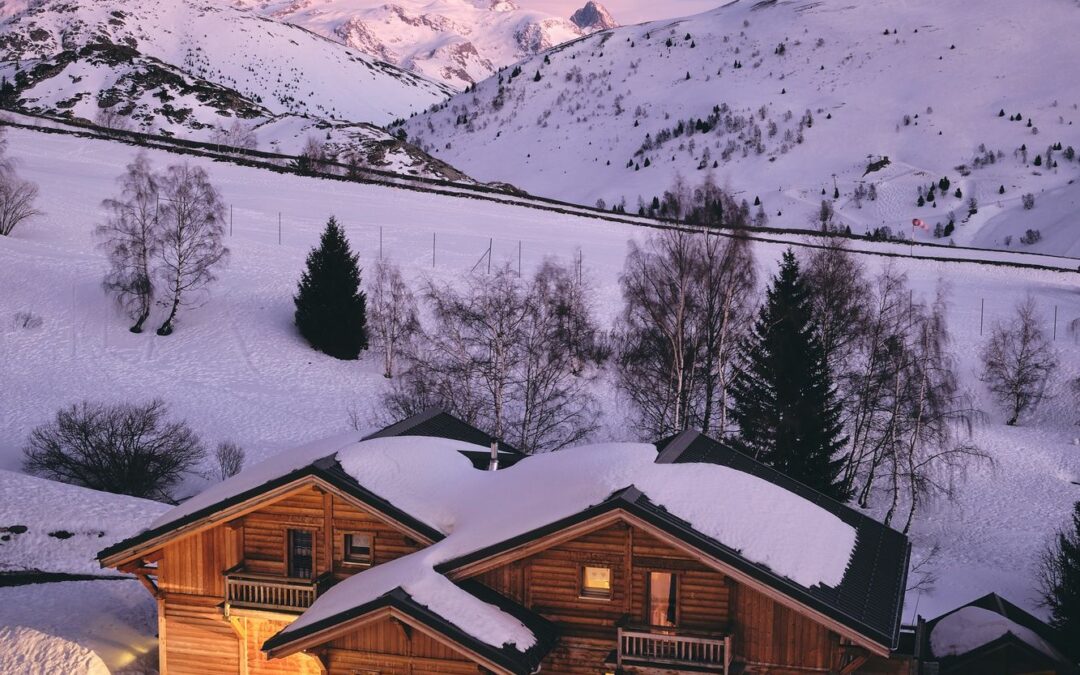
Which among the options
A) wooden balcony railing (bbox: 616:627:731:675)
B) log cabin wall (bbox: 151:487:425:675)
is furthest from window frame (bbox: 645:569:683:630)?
log cabin wall (bbox: 151:487:425:675)

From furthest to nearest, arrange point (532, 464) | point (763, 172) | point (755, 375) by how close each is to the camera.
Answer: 1. point (763, 172)
2. point (755, 375)
3. point (532, 464)

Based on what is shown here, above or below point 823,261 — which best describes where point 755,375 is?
below

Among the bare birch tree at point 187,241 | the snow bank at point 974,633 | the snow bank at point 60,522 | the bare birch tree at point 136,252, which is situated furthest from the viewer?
the bare birch tree at point 187,241

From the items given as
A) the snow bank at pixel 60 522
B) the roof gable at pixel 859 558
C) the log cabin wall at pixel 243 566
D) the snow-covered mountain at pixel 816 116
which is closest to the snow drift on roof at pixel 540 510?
the roof gable at pixel 859 558

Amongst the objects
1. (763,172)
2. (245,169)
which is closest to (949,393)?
(245,169)

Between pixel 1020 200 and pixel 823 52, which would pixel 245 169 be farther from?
pixel 823 52

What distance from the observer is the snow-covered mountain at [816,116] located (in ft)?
346

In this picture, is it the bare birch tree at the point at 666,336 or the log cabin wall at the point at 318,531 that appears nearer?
the log cabin wall at the point at 318,531

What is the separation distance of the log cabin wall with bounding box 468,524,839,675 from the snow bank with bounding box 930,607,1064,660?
7311 millimetres

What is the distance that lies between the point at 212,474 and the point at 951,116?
114207 millimetres

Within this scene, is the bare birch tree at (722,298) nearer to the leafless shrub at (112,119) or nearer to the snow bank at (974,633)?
the snow bank at (974,633)

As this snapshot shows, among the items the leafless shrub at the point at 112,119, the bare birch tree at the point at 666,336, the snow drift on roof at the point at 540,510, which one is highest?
the leafless shrub at the point at 112,119

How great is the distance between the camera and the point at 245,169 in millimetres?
67000

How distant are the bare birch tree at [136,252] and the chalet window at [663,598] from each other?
3150 centimetres
